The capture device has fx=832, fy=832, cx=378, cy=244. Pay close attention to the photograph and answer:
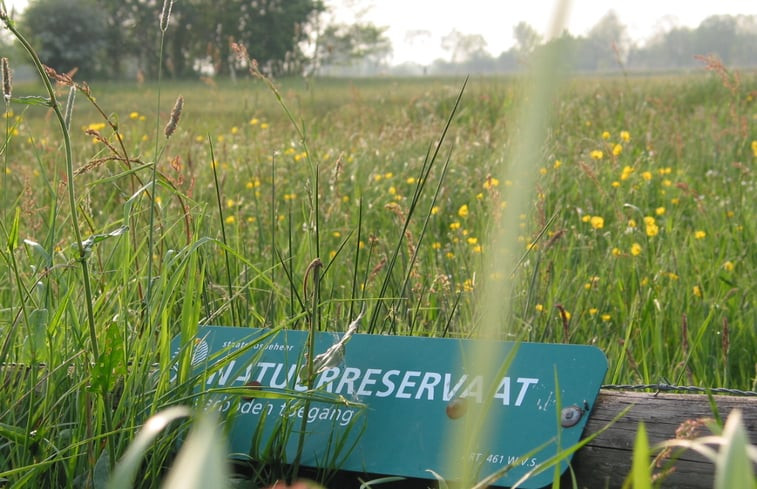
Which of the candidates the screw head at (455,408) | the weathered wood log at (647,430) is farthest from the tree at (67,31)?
the weathered wood log at (647,430)

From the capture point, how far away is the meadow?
1318 mm

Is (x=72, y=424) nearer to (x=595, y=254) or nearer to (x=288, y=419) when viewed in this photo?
(x=288, y=419)

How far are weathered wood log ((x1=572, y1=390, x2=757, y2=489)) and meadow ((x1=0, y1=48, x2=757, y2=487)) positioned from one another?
226 mm

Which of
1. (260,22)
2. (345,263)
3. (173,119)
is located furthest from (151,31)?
(173,119)

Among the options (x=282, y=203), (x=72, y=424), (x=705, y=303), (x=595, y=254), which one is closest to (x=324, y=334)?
(x=72, y=424)

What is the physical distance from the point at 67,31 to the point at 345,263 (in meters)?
30.0

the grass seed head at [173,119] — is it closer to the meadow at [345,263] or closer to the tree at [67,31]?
the meadow at [345,263]

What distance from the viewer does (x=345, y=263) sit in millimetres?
2666

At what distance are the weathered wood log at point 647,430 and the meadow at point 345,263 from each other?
8.9 inches

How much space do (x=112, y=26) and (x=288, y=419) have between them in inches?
1329

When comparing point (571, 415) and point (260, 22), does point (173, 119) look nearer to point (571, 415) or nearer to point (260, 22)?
point (571, 415)

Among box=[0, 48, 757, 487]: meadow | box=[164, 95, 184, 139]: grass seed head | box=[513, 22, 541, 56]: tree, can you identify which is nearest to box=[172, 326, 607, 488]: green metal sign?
box=[0, 48, 757, 487]: meadow

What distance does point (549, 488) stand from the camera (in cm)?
126

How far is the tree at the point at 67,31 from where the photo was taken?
95.5 feet
